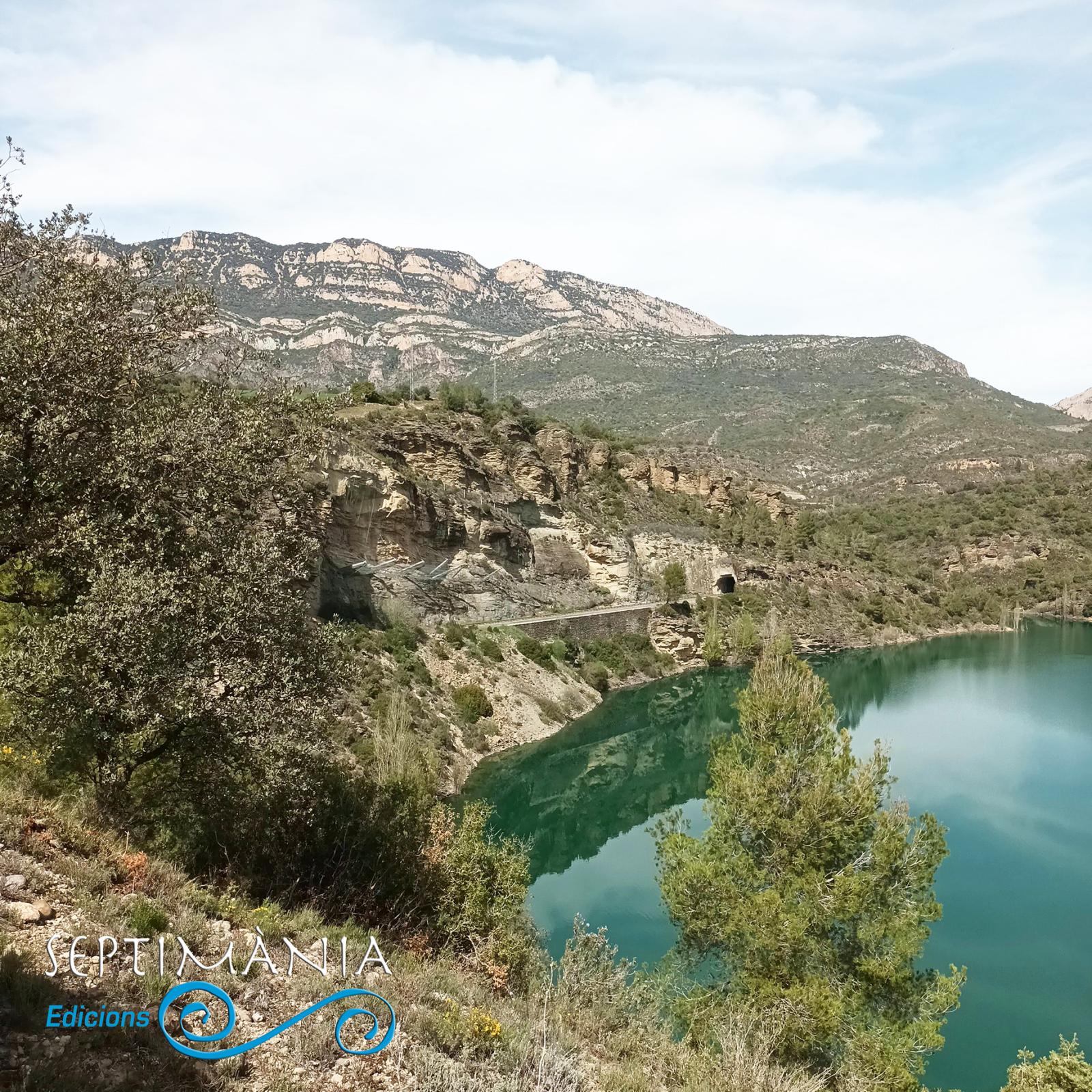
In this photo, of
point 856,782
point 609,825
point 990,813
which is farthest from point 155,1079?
point 990,813

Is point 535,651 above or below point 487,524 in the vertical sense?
below

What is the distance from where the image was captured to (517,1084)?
594 cm

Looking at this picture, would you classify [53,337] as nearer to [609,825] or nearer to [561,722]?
[609,825]

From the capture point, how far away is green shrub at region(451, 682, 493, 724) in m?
29.5

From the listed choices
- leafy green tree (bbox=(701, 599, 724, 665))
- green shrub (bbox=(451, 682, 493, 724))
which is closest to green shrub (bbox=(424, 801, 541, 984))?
green shrub (bbox=(451, 682, 493, 724))

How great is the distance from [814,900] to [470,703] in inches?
775

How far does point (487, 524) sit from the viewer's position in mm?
38750

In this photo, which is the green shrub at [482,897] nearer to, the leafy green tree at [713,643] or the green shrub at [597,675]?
the green shrub at [597,675]

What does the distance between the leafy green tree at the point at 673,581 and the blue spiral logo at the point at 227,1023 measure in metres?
45.3

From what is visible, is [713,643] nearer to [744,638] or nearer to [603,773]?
[744,638]

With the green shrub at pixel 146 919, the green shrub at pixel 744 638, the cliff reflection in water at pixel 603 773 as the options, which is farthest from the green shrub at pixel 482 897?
the green shrub at pixel 744 638

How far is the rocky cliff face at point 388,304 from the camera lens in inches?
3967

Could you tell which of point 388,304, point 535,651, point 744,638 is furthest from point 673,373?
point 535,651

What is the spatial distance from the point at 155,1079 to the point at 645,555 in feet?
158
